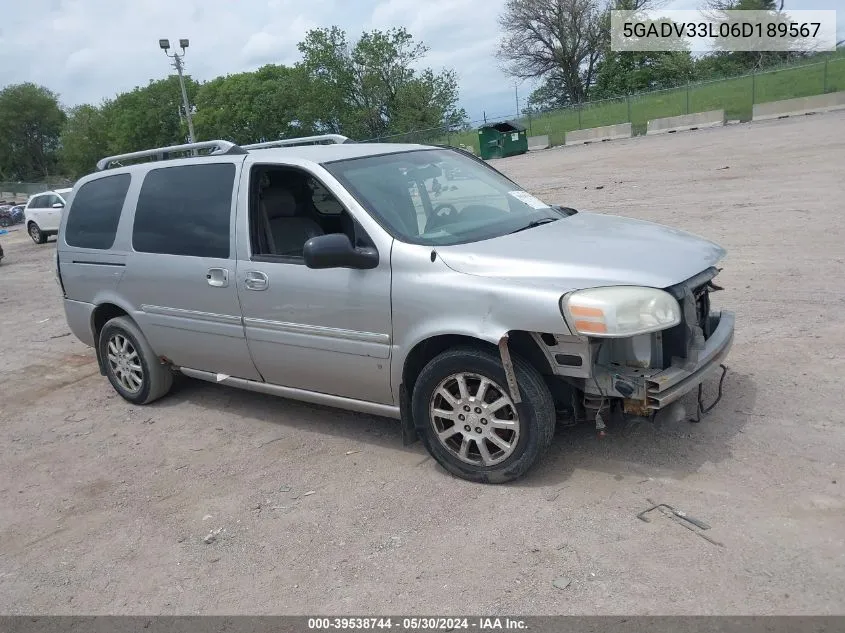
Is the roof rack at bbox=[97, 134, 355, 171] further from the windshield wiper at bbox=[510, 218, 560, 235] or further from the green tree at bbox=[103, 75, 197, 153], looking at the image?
the green tree at bbox=[103, 75, 197, 153]

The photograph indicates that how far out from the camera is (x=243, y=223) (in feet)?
16.3

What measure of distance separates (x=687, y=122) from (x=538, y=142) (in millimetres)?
8101

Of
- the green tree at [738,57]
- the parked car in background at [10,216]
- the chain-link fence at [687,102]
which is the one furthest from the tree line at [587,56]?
the parked car in background at [10,216]

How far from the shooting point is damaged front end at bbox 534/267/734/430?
146 inches

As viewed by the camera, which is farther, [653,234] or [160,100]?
[160,100]

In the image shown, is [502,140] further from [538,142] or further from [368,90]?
[368,90]

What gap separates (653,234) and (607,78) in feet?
195

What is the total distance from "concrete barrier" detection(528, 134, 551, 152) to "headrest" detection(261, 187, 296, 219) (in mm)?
34770

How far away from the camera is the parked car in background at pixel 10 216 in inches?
1490

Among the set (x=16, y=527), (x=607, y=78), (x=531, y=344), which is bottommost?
(x=16, y=527)

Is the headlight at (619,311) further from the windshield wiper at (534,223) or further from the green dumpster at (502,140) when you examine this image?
the green dumpster at (502,140)

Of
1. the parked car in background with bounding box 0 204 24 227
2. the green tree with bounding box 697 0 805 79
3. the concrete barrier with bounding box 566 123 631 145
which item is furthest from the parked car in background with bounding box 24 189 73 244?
the green tree with bounding box 697 0 805 79

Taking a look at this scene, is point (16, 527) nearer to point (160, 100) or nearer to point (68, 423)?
point (68, 423)

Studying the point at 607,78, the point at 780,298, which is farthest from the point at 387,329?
the point at 607,78
